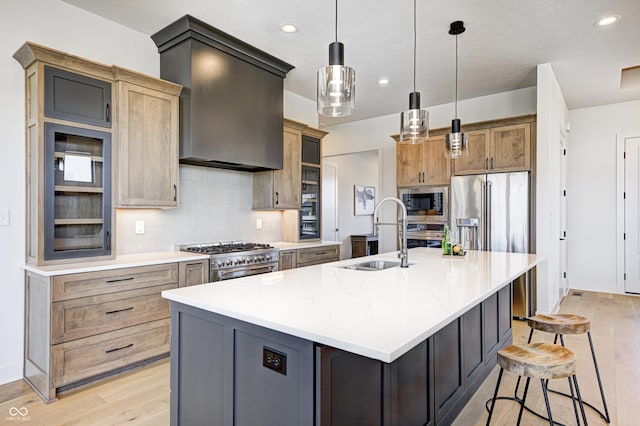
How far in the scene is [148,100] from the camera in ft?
9.93

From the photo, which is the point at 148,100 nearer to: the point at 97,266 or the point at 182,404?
the point at 97,266

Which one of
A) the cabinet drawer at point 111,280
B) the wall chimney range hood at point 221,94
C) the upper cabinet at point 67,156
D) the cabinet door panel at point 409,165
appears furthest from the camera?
the cabinet door panel at point 409,165

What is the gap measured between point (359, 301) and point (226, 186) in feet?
9.53

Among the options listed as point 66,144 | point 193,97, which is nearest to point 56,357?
point 66,144

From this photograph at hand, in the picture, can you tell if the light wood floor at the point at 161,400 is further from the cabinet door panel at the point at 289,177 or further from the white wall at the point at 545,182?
the cabinet door panel at the point at 289,177

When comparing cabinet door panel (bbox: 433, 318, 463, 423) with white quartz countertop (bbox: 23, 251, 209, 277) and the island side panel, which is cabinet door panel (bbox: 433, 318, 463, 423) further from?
white quartz countertop (bbox: 23, 251, 209, 277)

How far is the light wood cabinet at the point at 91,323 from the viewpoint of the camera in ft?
7.80

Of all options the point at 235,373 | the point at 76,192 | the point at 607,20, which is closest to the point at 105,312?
the point at 76,192

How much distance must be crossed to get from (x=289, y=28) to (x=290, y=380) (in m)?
2.95

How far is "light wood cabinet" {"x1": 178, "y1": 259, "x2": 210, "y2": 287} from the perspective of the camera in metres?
3.03

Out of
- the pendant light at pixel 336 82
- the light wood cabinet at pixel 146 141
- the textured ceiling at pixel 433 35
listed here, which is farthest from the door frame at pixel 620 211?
the light wood cabinet at pixel 146 141

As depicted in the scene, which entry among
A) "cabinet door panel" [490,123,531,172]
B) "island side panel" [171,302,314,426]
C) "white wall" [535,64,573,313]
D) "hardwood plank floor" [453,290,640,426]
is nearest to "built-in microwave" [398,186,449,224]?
"cabinet door panel" [490,123,531,172]

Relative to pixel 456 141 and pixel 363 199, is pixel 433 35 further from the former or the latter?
pixel 363 199

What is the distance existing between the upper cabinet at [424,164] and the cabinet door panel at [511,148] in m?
0.59
